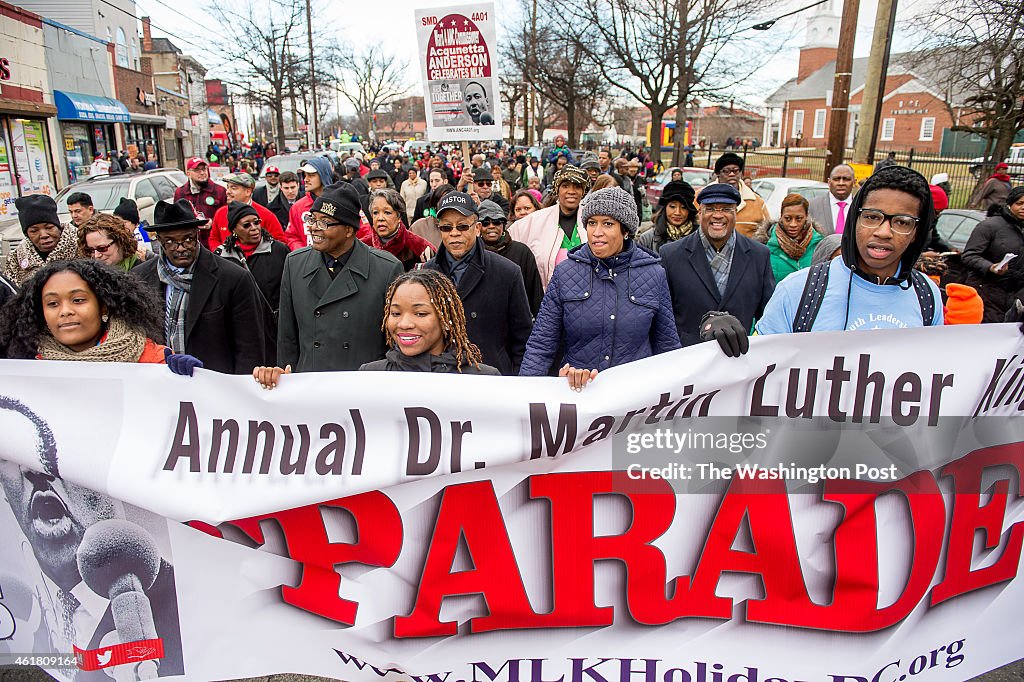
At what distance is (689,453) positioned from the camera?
2.63 meters

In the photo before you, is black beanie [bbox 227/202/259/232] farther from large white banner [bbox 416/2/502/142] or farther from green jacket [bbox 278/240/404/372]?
large white banner [bbox 416/2/502/142]

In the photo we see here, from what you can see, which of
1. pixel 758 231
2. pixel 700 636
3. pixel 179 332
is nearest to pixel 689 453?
pixel 700 636

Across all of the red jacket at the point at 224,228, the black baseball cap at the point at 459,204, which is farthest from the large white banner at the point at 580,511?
the red jacket at the point at 224,228

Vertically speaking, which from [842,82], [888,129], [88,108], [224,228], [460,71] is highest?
[888,129]

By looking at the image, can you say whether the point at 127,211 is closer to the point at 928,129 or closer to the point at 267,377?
the point at 267,377

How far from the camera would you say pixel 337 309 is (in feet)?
12.4

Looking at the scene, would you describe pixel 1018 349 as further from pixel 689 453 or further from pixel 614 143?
pixel 614 143

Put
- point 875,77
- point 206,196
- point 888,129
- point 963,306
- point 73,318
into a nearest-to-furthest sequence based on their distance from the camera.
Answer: point 73,318 < point 963,306 < point 206,196 < point 875,77 < point 888,129

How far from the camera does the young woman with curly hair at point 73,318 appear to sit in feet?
9.57

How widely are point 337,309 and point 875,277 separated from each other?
2491 millimetres

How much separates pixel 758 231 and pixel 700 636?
460cm

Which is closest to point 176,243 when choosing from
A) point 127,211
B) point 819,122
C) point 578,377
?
point 578,377

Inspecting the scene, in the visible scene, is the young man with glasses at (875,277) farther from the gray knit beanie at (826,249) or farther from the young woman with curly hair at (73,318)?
the young woman with curly hair at (73,318)

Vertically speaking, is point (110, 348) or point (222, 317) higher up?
point (110, 348)
